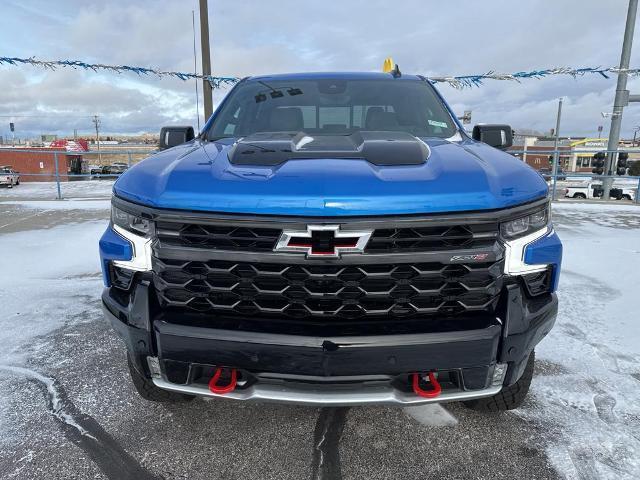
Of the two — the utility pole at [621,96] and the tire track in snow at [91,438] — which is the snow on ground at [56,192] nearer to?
the tire track in snow at [91,438]

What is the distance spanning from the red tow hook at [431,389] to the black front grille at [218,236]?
2.50ft

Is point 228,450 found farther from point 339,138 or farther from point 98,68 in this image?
point 98,68

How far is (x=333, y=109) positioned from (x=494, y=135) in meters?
1.11

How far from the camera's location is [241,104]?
3.15 m

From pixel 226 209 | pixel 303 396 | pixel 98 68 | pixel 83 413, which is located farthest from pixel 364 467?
pixel 98 68

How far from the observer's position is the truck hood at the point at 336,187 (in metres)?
1.55

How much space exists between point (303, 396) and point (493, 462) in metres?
0.97

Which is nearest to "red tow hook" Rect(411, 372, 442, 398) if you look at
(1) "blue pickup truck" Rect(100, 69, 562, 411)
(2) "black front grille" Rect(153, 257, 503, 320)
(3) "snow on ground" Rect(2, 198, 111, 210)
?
(1) "blue pickup truck" Rect(100, 69, 562, 411)

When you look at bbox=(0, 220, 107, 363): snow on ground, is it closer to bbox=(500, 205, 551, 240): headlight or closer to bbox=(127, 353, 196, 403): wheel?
bbox=(127, 353, 196, 403): wheel

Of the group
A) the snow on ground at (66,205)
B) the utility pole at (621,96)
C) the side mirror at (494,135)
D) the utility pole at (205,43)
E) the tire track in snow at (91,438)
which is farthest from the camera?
the utility pole at (621,96)

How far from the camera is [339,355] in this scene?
1596 mm

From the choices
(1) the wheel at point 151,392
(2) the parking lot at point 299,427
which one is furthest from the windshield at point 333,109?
(2) the parking lot at point 299,427

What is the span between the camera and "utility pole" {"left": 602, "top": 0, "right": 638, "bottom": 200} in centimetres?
1295

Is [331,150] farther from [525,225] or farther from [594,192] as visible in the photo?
[594,192]
